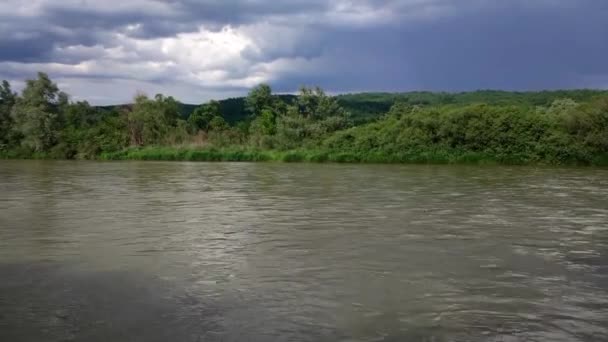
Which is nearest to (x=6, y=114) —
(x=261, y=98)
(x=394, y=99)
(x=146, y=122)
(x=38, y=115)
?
(x=38, y=115)

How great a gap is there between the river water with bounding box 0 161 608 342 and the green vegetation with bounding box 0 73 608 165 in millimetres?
28887

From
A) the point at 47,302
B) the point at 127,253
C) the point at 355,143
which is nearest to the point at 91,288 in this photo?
the point at 47,302

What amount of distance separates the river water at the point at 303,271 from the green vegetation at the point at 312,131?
2889cm

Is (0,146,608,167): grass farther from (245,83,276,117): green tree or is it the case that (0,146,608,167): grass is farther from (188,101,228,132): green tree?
(245,83,276,117): green tree

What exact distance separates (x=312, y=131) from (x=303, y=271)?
48.6 meters

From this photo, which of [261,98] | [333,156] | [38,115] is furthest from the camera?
[261,98]

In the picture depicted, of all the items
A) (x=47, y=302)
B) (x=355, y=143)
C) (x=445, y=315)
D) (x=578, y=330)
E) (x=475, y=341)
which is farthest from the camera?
(x=355, y=143)

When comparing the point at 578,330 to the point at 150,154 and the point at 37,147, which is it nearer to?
the point at 150,154

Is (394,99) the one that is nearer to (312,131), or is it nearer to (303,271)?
(312,131)

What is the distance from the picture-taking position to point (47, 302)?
6.95m

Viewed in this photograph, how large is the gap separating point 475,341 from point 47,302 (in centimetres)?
480

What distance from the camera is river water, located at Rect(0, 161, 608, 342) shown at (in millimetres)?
6090

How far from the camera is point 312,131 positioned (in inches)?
2243

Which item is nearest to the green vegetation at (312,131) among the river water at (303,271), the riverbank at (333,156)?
the riverbank at (333,156)
